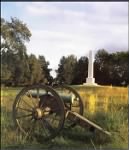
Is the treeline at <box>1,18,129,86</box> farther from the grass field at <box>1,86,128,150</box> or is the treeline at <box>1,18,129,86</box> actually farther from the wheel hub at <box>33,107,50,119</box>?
the wheel hub at <box>33,107,50,119</box>

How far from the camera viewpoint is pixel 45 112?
8.30 meters

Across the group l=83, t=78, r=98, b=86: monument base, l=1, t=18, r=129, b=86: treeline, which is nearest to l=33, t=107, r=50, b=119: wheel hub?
l=1, t=18, r=129, b=86: treeline

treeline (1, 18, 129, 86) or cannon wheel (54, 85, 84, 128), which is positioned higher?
treeline (1, 18, 129, 86)

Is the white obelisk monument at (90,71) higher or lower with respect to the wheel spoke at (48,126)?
higher

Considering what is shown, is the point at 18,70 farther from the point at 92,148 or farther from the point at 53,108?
the point at 92,148

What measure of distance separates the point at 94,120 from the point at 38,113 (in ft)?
3.81

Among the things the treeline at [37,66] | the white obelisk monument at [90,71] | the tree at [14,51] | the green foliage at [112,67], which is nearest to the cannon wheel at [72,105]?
the treeline at [37,66]

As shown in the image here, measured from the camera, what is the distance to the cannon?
26.8 feet

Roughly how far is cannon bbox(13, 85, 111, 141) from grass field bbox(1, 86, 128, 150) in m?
0.17

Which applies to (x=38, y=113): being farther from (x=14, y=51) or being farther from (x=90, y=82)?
(x=14, y=51)

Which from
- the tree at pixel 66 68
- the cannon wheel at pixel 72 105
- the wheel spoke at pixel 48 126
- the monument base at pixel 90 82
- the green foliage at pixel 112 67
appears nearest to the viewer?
the green foliage at pixel 112 67

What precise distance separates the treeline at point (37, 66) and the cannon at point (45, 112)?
209 mm

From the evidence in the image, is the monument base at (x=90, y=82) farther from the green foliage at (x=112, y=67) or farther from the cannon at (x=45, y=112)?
the cannon at (x=45, y=112)

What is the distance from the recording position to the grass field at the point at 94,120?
779 cm
